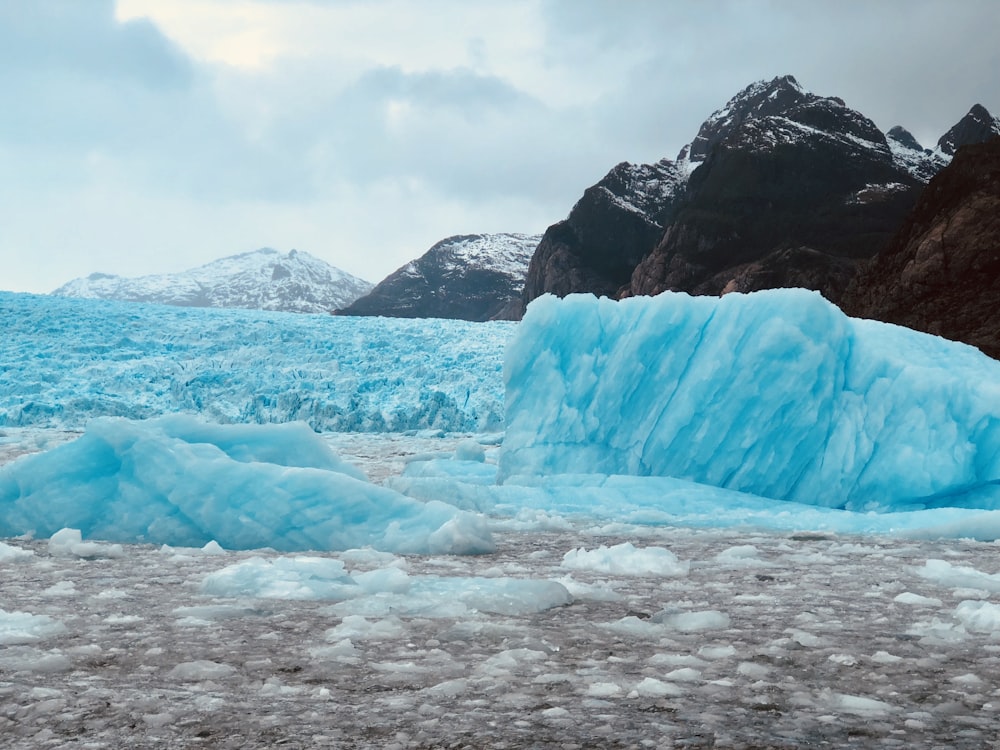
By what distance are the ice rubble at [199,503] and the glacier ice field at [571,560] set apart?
2 cm

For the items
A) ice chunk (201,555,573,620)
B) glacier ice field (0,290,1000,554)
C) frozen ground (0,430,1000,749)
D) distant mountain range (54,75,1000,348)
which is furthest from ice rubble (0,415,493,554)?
distant mountain range (54,75,1000,348)

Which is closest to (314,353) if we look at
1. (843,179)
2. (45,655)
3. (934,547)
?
(934,547)

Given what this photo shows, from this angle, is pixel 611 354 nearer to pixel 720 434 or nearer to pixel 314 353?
pixel 720 434

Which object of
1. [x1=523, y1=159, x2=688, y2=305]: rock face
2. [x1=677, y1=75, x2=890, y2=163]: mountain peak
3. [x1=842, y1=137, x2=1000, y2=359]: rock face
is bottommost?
[x1=842, y1=137, x2=1000, y2=359]: rock face

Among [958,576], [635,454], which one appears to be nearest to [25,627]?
[958,576]

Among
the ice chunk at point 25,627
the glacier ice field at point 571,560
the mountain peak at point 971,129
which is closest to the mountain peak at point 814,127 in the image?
the mountain peak at point 971,129

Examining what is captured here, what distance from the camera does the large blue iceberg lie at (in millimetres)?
8266

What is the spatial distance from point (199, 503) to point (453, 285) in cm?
9693

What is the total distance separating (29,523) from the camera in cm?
626

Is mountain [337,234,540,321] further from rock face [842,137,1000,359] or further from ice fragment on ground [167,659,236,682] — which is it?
ice fragment on ground [167,659,236,682]

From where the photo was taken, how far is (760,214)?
5934 centimetres

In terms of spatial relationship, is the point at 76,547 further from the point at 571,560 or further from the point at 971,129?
the point at 971,129

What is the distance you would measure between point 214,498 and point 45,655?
3.22m

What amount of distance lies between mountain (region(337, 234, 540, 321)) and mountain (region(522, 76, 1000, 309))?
71.7ft
